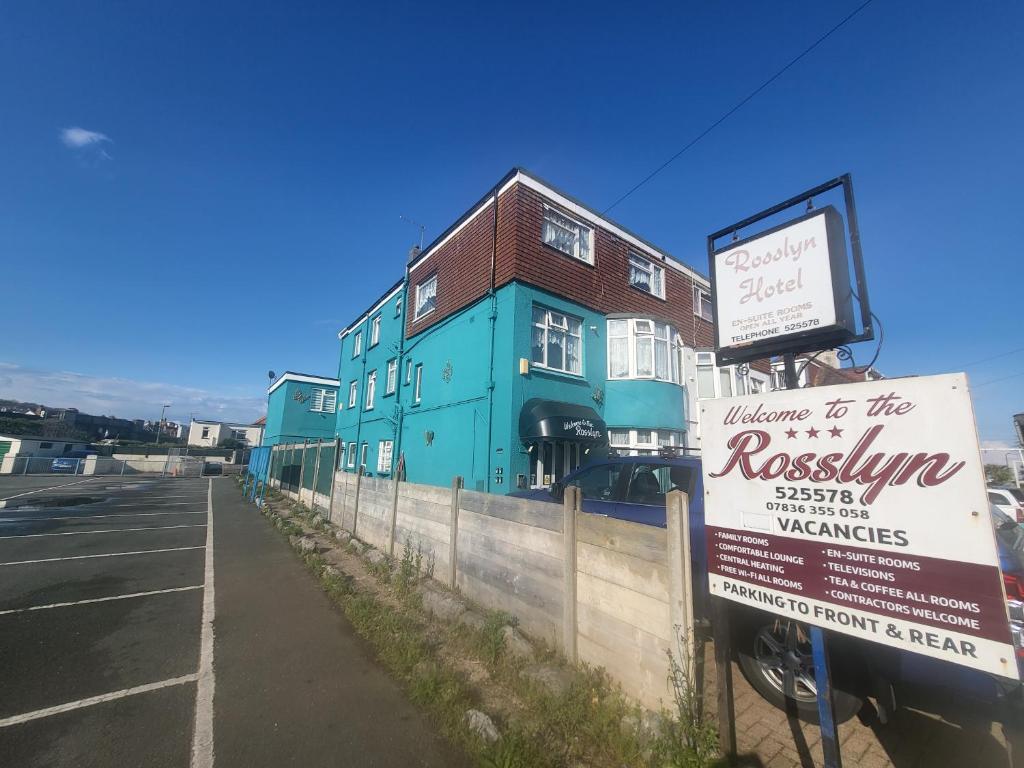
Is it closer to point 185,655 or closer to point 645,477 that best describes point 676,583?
point 645,477

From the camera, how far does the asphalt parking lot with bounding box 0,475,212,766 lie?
3.20 meters

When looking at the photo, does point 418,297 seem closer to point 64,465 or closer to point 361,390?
point 361,390

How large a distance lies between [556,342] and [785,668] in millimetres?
9682

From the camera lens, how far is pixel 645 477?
18.7 ft

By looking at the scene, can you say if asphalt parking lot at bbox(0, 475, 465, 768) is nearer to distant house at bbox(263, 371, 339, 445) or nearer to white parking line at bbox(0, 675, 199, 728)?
white parking line at bbox(0, 675, 199, 728)

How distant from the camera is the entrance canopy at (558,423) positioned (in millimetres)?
10094

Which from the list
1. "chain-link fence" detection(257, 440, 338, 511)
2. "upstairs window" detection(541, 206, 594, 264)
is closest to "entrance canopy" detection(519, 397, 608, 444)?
"upstairs window" detection(541, 206, 594, 264)

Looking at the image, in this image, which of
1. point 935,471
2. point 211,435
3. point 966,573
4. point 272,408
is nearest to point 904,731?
point 966,573

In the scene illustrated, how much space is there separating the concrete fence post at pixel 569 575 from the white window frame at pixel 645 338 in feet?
30.1

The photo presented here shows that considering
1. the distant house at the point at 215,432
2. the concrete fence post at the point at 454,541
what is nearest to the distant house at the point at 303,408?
the concrete fence post at the point at 454,541

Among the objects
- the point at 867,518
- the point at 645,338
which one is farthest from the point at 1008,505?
the point at 867,518

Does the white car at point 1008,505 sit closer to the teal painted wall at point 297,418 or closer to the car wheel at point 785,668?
the car wheel at point 785,668

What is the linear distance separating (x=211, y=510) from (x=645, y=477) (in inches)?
692

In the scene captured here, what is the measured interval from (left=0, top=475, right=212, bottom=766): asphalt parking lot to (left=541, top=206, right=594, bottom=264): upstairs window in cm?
1171
